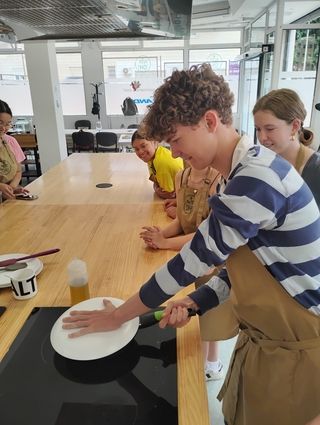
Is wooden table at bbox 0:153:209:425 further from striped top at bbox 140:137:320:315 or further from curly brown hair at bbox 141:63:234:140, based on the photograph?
curly brown hair at bbox 141:63:234:140

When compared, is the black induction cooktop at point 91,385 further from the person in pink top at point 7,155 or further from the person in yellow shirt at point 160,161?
the person in pink top at point 7,155

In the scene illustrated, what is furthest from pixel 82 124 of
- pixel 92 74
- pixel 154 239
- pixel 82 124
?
pixel 154 239

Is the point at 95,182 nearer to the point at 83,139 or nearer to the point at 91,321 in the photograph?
the point at 91,321

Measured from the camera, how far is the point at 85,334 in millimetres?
848

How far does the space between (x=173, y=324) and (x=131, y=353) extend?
0.14 meters

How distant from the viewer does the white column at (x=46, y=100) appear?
15.4ft

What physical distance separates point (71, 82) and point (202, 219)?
7.38 m

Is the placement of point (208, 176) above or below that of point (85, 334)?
above

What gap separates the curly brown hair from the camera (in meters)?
0.77

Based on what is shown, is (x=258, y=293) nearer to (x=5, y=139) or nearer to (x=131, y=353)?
(x=131, y=353)

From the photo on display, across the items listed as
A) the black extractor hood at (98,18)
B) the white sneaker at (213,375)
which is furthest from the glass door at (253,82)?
the white sneaker at (213,375)

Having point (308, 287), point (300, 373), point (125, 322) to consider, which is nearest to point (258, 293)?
point (308, 287)

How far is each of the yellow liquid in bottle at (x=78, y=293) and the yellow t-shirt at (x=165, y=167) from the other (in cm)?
104

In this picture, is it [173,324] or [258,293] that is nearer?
[258,293]
